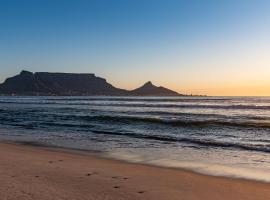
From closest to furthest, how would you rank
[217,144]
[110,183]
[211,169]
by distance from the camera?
1. [110,183]
2. [211,169]
3. [217,144]

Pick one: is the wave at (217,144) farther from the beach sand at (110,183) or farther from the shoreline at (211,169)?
the beach sand at (110,183)

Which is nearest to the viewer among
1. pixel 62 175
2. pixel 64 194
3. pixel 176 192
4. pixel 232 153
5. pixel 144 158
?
pixel 64 194

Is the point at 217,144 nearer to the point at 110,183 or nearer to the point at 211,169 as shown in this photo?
the point at 211,169

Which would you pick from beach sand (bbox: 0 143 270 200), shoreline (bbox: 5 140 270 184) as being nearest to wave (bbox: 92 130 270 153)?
shoreline (bbox: 5 140 270 184)

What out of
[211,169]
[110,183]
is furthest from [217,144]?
[110,183]

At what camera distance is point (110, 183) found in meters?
8.48

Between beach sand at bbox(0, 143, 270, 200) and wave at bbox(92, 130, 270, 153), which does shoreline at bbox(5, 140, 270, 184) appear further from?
wave at bbox(92, 130, 270, 153)

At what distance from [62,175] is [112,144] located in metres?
8.17

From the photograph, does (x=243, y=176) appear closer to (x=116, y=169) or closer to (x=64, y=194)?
(x=116, y=169)

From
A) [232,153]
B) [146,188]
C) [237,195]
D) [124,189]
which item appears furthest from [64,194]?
[232,153]

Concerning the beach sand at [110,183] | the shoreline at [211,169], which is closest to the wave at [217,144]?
the shoreline at [211,169]

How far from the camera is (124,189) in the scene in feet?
25.8

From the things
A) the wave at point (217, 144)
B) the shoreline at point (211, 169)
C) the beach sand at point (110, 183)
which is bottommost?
the wave at point (217, 144)

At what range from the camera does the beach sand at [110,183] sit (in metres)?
7.34
